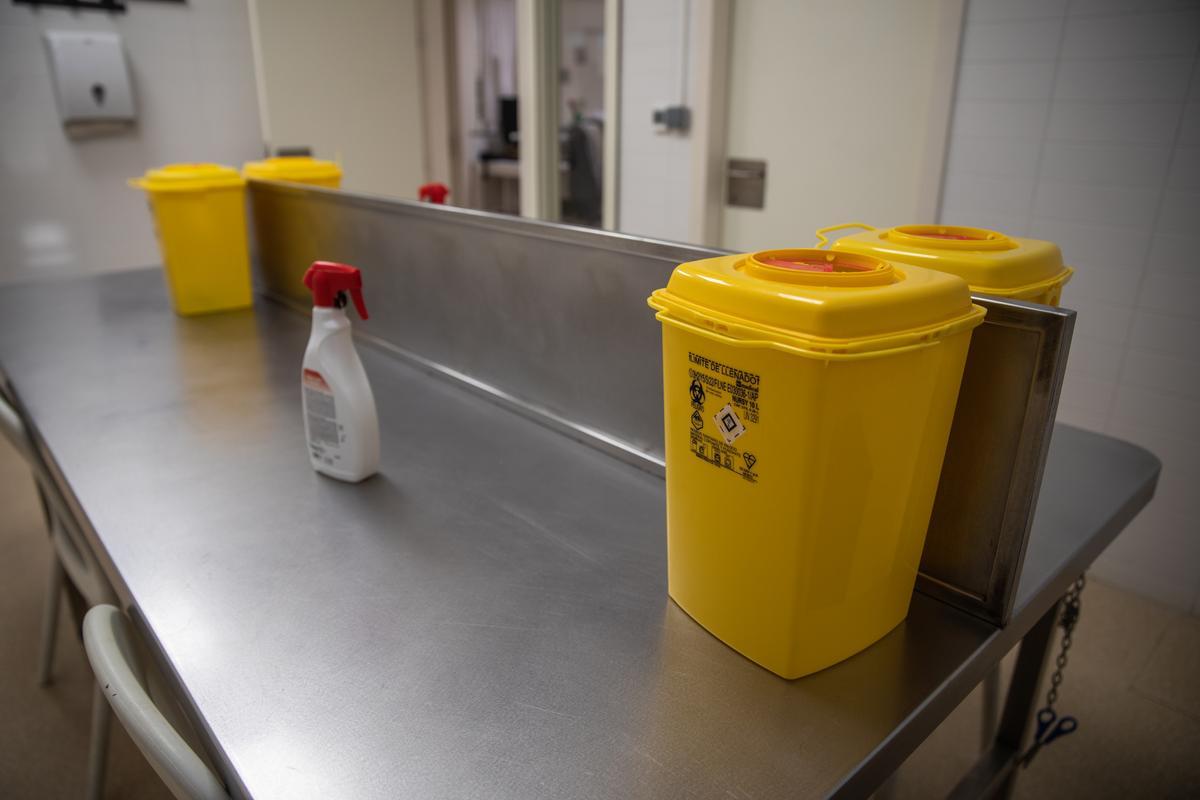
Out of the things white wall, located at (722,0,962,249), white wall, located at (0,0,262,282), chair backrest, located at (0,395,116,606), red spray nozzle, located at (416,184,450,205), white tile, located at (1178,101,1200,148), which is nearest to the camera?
chair backrest, located at (0,395,116,606)

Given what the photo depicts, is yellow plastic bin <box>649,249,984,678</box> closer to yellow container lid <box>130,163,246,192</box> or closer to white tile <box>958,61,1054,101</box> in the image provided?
yellow container lid <box>130,163,246,192</box>

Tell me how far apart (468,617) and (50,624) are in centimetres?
149

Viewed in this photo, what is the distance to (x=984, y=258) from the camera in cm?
75

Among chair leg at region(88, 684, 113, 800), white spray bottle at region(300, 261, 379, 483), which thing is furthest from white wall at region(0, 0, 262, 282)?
white spray bottle at region(300, 261, 379, 483)

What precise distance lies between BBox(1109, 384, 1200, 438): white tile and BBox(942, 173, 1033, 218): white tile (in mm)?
550

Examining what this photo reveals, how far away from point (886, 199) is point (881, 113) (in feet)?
0.83

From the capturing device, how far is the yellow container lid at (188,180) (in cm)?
172

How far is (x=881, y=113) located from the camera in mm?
2273

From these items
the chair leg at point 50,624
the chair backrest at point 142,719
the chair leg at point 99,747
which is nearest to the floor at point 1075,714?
the chair leg at point 50,624

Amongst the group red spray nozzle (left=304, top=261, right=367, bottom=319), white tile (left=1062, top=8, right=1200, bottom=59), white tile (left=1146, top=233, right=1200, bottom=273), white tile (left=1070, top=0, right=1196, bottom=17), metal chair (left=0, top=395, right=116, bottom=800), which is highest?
white tile (left=1070, top=0, right=1196, bottom=17)

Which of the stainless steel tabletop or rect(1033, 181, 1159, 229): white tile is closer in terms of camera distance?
the stainless steel tabletop

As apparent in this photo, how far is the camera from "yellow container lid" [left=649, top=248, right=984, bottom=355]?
553 millimetres

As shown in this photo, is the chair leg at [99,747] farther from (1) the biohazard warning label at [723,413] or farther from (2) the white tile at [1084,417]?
(2) the white tile at [1084,417]

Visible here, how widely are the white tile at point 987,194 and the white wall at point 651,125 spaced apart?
0.95 meters
